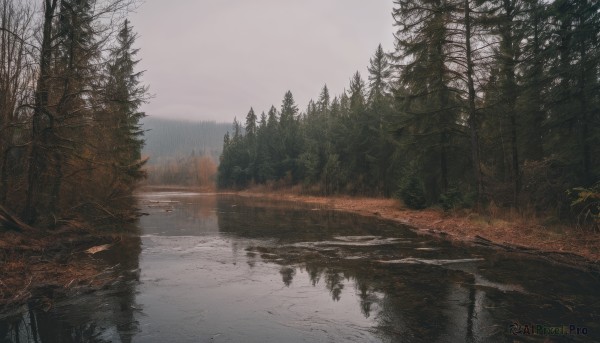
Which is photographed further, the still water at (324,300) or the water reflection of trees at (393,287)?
the water reflection of trees at (393,287)

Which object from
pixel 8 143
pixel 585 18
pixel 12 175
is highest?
pixel 585 18

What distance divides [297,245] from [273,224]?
7336 mm

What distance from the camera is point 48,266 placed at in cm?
980

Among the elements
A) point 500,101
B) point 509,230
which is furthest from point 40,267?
point 500,101

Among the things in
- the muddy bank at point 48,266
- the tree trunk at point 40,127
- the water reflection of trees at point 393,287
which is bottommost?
the water reflection of trees at point 393,287

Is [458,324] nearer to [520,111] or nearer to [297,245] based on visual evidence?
[297,245]

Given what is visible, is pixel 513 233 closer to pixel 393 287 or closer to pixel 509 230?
pixel 509 230

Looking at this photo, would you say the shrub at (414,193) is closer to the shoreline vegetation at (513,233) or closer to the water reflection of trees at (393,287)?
the shoreline vegetation at (513,233)

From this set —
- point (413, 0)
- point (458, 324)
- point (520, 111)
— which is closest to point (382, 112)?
point (413, 0)

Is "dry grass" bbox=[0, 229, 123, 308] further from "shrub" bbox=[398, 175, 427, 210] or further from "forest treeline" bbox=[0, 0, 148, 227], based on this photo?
"shrub" bbox=[398, 175, 427, 210]

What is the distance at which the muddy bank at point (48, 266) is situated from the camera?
7.98 m

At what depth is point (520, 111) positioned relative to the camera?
1948 cm

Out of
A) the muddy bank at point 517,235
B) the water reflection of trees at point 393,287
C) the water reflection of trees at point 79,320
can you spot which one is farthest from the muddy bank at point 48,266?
the muddy bank at point 517,235

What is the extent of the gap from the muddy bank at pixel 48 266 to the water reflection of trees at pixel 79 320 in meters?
0.31
